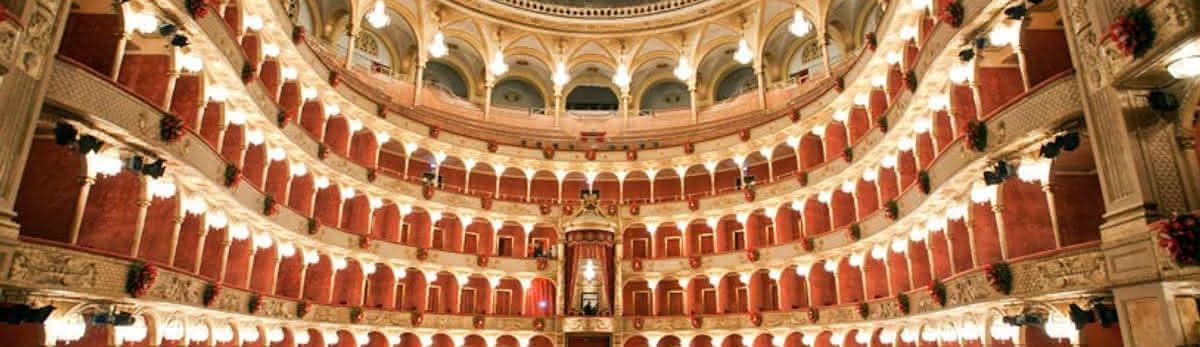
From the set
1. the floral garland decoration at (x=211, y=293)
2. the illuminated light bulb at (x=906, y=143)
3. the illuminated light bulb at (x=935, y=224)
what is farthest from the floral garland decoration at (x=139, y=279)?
the illuminated light bulb at (x=906, y=143)

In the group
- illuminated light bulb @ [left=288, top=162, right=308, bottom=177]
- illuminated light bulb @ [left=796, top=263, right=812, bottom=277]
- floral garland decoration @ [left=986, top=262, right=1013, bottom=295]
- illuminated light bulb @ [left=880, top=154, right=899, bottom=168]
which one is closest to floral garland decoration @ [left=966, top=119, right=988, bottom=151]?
floral garland decoration @ [left=986, top=262, right=1013, bottom=295]

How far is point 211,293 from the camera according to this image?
1859cm

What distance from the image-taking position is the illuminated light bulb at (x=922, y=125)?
2200 centimetres

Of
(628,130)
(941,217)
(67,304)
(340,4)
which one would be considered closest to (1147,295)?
(941,217)

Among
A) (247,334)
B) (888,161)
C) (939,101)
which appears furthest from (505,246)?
(939,101)

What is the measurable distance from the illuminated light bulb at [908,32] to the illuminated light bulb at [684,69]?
703 inches

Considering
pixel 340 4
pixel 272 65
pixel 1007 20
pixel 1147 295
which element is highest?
pixel 340 4

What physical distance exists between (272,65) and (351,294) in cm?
1188

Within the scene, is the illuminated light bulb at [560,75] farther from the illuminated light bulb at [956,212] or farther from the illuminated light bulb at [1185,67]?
the illuminated light bulb at [1185,67]

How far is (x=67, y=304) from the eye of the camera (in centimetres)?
1377

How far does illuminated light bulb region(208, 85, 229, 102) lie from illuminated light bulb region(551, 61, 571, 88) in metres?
25.1

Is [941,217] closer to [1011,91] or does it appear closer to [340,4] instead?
[1011,91]

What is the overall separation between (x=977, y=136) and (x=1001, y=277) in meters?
3.22

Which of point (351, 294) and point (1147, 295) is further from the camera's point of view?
point (351, 294)
